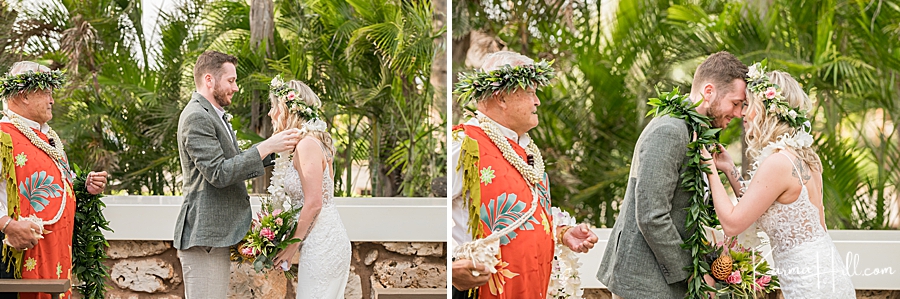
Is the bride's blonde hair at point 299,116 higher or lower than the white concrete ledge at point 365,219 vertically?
higher

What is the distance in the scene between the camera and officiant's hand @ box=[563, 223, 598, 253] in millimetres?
2221

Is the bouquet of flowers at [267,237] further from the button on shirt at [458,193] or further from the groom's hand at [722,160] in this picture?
the groom's hand at [722,160]

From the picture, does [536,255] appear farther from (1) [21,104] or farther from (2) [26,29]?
(2) [26,29]

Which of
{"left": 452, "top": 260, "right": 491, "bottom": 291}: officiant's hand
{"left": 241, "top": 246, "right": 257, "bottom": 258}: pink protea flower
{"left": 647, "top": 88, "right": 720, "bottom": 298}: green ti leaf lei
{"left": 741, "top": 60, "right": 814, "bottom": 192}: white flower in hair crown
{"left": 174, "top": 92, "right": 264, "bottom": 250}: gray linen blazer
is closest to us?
{"left": 452, "top": 260, "right": 491, "bottom": 291}: officiant's hand

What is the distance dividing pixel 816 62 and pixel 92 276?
3.82 metres

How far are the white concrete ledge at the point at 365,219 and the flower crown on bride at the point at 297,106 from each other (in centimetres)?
35

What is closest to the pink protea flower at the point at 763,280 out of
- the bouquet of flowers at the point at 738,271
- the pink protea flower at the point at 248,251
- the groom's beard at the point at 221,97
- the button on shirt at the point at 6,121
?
the bouquet of flowers at the point at 738,271

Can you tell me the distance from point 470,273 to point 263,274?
160 cm

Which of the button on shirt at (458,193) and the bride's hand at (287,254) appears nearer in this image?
the button on shirt at (458,193)

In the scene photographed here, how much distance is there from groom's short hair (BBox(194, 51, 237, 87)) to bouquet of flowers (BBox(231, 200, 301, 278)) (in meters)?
0.61

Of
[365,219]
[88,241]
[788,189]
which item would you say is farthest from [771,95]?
[88,241]

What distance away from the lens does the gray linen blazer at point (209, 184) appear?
107 inches

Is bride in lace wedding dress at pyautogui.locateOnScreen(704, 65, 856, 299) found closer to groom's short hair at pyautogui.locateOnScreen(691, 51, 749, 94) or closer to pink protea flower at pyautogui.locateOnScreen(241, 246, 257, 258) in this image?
groom's short hair at pyautogui.locateOnScreen(691, 51, 749, 94)

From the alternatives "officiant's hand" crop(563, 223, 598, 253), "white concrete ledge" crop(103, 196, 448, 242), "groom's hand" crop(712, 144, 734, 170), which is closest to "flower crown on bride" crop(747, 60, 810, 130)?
"groom's hand" crop(712, 144, 734, 170)
